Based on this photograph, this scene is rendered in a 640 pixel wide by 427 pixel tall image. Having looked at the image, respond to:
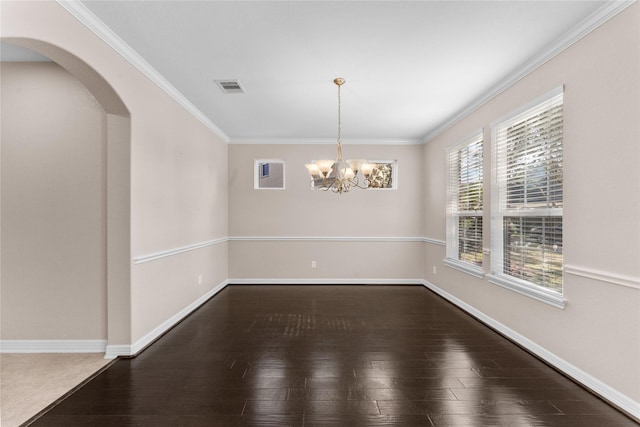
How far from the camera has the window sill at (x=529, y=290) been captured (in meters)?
2.49

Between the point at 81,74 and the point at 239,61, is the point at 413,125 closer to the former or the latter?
the point at 239,61

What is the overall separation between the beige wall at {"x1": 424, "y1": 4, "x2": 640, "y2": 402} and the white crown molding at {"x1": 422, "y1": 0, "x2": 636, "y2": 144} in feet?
0.16

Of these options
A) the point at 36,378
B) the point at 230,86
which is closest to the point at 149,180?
the point at 230,86

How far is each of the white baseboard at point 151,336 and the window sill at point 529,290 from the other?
3599mm

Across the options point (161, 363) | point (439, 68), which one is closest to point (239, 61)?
point (439, 68)

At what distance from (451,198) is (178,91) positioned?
3926 mm

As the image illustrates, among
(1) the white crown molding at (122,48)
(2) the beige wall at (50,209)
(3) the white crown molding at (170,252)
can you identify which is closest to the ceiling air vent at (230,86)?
(1) the white crown molding at (122,48)

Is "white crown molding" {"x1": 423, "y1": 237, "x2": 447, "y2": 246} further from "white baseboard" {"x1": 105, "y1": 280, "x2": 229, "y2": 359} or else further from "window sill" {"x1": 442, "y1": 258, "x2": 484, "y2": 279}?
"white baseboard" {"x1": 105, "y1": 280, "x2": 229, "y2": 359}

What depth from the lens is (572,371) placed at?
2.35m

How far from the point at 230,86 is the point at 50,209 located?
206cm

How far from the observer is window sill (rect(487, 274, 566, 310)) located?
8.17 feet

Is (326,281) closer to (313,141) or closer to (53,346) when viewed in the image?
(313,141)

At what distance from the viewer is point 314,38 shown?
241 centimetres

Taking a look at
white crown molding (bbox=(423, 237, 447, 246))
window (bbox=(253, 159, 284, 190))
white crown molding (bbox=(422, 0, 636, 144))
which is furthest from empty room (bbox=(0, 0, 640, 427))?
window (bbox=(253, 159, 284, 190))
